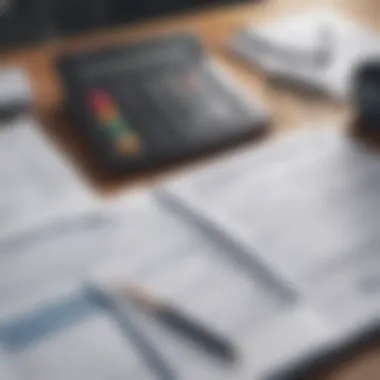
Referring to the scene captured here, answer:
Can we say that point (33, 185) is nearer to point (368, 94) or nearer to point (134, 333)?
point (134, 333)

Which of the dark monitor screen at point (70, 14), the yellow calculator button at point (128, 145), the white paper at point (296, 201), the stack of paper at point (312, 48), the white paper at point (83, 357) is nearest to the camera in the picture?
the white paper at point (83, 357)

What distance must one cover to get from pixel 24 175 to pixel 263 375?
14.4 inches

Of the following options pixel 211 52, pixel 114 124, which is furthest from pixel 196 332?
pixel 211 52

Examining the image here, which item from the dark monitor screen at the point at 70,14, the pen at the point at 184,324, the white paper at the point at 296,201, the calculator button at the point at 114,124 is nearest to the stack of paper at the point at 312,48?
the white paper at the point at 296,201

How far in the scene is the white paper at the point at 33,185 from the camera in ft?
2.61

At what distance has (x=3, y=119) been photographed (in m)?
0.98

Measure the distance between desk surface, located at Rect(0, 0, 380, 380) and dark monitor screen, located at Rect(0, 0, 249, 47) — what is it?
1.61 feet

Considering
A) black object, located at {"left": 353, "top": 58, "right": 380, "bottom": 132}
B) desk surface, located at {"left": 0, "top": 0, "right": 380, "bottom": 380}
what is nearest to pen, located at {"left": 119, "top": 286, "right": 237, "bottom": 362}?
desk surface, located at {"left": 0, "top": 0, "right": 380, "bottom": 380}

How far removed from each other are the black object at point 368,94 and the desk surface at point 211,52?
2 centimetres

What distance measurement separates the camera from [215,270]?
2.35ft

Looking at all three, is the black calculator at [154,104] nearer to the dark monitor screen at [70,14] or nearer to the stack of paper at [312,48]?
the stack of paper at [312,48]

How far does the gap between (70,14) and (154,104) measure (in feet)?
3.14

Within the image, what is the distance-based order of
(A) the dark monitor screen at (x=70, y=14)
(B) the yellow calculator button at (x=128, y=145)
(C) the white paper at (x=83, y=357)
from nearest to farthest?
→ (C) the white paper at (x=83, y=357) < (B) the yellow calculator button at (x=128, y=145) < (A) the dark monitor screen at (x=70, y=14)

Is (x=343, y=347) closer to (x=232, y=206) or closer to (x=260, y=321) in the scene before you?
(x=260, y=321)
